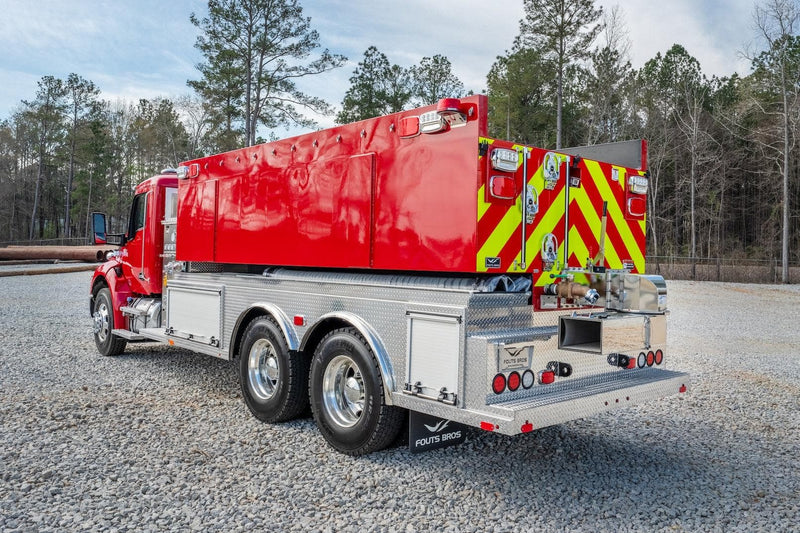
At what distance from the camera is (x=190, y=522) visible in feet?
11.8

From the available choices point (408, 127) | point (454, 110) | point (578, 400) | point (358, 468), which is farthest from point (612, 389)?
point (408, 127)

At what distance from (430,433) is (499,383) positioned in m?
0.85

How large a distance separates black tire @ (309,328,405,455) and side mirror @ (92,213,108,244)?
15.8 feet

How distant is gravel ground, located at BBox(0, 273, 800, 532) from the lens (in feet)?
12.2

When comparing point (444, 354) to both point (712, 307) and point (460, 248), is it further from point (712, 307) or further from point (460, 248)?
point (712, 307)

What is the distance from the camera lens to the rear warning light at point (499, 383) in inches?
147

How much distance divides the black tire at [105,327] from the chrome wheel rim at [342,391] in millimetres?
5063

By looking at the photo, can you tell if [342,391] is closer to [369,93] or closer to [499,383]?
[499,383]

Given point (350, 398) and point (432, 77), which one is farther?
point (432, 77)

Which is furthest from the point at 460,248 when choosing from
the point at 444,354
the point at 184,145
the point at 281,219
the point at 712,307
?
the point at 184,145

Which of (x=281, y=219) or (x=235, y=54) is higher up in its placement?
(x=235, y=54)

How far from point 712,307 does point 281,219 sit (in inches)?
593

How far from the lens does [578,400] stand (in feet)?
13.0

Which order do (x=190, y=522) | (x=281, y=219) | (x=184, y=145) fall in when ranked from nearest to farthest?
(x=190, y=522) < (x=281, y=219) < (x=184, y=145)
